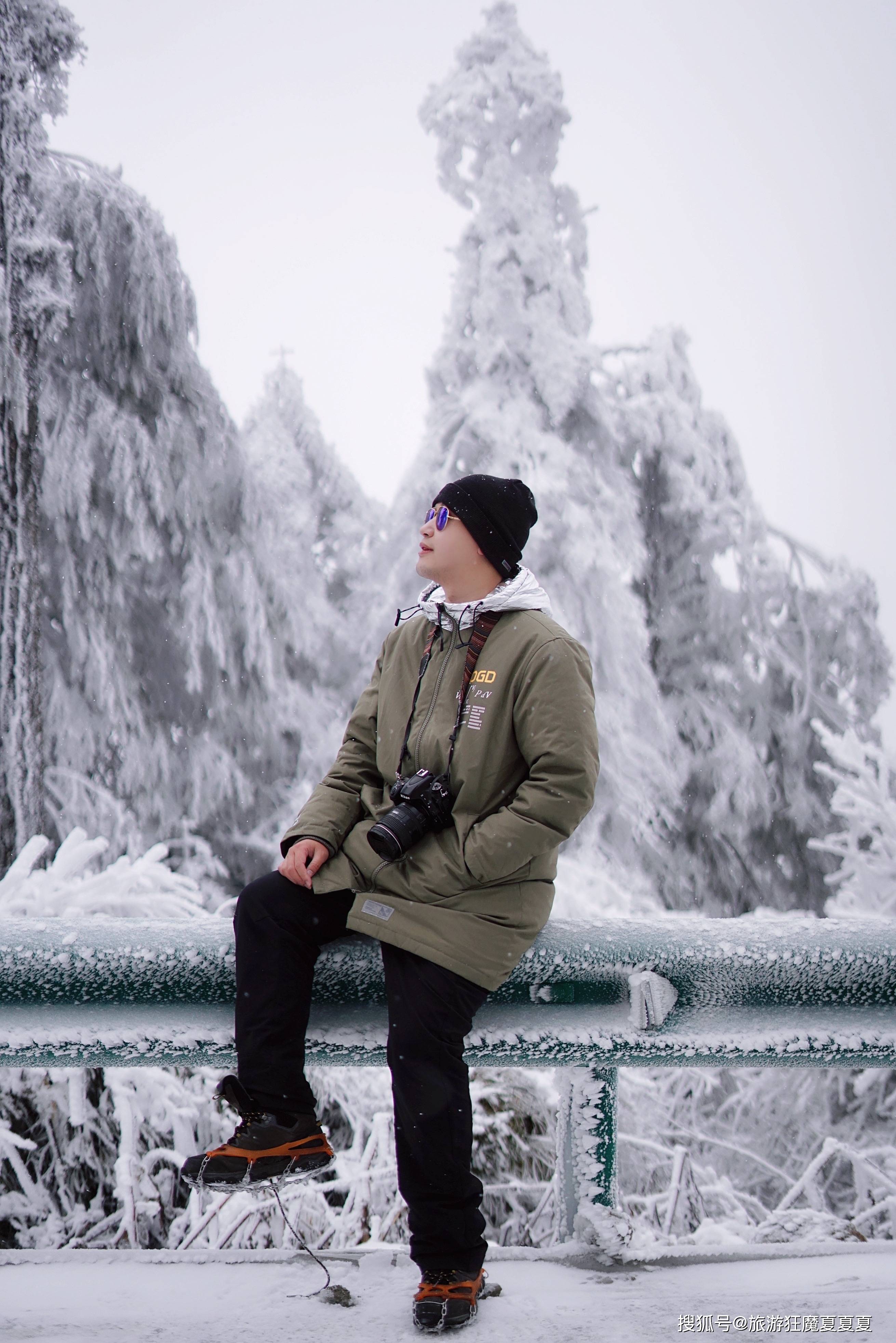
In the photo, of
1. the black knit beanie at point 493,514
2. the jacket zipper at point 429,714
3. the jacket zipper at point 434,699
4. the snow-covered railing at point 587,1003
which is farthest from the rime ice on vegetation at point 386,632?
the black knit beanie at point 493,514

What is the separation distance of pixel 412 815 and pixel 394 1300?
36.1 inches

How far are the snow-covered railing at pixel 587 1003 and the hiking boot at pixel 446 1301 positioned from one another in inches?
12.8

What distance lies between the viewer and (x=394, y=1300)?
5.99 ft

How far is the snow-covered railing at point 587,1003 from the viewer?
1812 mm

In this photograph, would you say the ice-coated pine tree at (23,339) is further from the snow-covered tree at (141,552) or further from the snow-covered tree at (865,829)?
the snow-covered tree at (865,829)

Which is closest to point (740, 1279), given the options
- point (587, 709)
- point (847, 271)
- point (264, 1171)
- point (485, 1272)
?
point (485, 1272)

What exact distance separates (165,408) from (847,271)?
33.2 feet

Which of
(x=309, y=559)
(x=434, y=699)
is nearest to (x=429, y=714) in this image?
(x=434, y=699)

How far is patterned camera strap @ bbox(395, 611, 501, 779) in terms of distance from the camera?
2.10m

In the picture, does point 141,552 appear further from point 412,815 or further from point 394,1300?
point 394,1300

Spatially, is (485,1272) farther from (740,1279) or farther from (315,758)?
(315,758)

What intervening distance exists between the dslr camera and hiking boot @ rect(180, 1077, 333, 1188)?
0.54 metres

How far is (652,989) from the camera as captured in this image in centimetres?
186

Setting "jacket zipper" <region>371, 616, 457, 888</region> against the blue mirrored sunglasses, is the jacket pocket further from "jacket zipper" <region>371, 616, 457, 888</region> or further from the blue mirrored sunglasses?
the blue mirrored sunglasses
